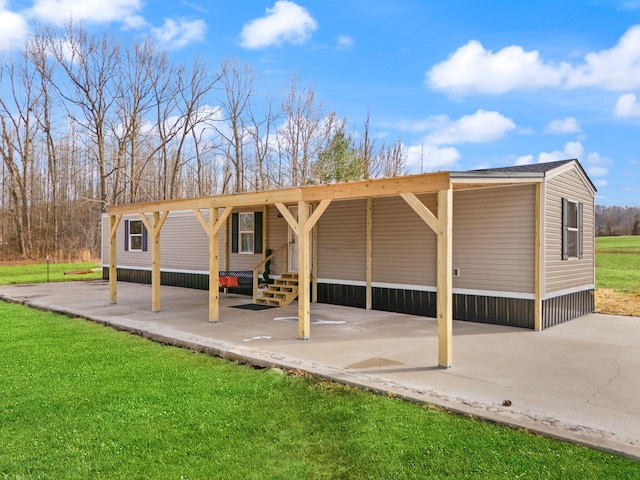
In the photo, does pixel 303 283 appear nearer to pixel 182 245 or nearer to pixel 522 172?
pixel 522 172

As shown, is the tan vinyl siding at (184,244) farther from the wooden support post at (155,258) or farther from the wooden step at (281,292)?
the wooden support post at (155,258)

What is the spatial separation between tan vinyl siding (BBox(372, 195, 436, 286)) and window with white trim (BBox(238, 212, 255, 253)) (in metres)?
4.17

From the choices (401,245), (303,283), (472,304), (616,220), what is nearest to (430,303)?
(472,304)

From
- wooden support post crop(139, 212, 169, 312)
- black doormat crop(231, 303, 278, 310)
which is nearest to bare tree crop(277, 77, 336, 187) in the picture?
black doormat crop(231, 303, 278, 310)

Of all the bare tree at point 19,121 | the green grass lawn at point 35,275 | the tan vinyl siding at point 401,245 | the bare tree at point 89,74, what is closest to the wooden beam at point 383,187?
the tan vinyl siding at point 401,245

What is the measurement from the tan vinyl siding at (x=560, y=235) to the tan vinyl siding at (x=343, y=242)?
11.9 feet

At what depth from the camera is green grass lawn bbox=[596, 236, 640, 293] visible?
14.4 meters

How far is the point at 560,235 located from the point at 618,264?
1622 centimetres

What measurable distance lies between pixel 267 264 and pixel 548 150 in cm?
1466

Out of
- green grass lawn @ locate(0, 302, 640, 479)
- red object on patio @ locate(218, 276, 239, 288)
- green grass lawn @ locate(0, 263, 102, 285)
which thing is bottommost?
green grass lawn @ locate(0, 302, 640, 479)

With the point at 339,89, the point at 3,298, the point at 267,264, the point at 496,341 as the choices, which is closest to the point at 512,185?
the point at 496,341

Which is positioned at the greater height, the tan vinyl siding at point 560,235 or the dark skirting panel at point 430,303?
the tan vinyl siding at point 560,235

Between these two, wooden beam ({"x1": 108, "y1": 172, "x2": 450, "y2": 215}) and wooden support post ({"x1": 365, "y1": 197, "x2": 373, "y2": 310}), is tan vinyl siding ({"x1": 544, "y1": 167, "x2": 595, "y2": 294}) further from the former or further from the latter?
wooden support post ({"x1": 365, "y1": 197, "x2": 373, "y2": 310})

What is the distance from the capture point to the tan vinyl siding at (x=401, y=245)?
8.61m
